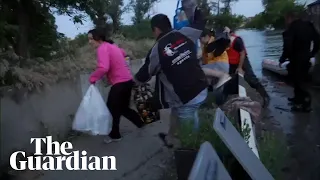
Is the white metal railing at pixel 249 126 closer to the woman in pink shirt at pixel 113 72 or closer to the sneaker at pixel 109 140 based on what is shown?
the woman in pink shirt at pixel 113 72

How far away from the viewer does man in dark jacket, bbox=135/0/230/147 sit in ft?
14.0

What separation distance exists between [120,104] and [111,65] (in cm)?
56

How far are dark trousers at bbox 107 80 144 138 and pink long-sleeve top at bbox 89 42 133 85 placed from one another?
9 centimetres

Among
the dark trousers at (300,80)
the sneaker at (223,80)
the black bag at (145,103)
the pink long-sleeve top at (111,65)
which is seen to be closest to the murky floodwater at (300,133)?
the dark trousers at (300,80)

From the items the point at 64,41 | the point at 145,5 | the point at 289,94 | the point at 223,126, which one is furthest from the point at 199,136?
the point at 145,5

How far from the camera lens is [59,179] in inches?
186

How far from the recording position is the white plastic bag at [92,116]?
202 inches

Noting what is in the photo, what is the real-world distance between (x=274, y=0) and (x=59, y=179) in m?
15.8

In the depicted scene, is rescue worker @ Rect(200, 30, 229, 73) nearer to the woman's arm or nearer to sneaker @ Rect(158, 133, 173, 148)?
sneaker @ Rect(158, 133, 173, 148)

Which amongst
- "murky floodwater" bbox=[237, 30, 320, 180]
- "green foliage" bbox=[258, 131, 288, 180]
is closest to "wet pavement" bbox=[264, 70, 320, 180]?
"murky floodwater" bbox=[237, 30, 320, 180]

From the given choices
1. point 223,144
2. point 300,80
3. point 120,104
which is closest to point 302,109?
point 300,80

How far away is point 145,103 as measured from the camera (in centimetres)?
550

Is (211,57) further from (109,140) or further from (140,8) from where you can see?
(140,8)

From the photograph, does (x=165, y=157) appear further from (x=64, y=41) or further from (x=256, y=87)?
(x=64, y=41)
